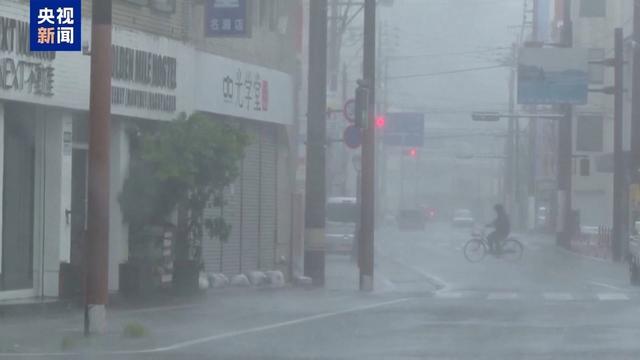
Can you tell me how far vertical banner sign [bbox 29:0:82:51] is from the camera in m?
21.2

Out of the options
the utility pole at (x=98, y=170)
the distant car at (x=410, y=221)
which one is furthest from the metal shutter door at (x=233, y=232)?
the distant car at (x=410, y=221)

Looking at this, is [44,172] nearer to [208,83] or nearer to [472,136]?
[208,83]

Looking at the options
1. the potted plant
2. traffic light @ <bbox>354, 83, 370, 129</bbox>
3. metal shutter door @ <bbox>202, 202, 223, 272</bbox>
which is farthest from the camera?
traffic light @ <bbox>354, 83, 370, 129</bbox>

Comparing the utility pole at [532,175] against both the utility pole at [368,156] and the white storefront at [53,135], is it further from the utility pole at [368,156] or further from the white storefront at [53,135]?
the white storefront at [53,135]

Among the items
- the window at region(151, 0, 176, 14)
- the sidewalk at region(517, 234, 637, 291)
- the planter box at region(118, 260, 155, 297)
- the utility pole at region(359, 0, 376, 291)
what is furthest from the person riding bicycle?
the planter box at region(118, 260, 155, 297)

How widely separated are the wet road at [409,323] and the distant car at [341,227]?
52.1 ft

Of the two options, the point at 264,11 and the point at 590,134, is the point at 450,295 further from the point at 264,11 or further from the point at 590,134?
the point at 590,134

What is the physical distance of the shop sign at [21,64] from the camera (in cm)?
2120

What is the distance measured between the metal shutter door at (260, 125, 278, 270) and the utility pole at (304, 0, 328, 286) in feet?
7.60

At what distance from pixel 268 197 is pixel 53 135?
10.4 m

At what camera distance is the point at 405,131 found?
2842 inches

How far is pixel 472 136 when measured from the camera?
392 feet

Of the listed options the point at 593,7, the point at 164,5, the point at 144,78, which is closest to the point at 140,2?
the point at 164,5

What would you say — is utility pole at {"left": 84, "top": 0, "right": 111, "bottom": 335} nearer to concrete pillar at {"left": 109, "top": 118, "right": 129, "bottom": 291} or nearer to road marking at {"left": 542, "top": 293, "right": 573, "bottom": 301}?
concrete pillar at {"left": 109, "top": 118, "right": 129, "bottom": 291}
